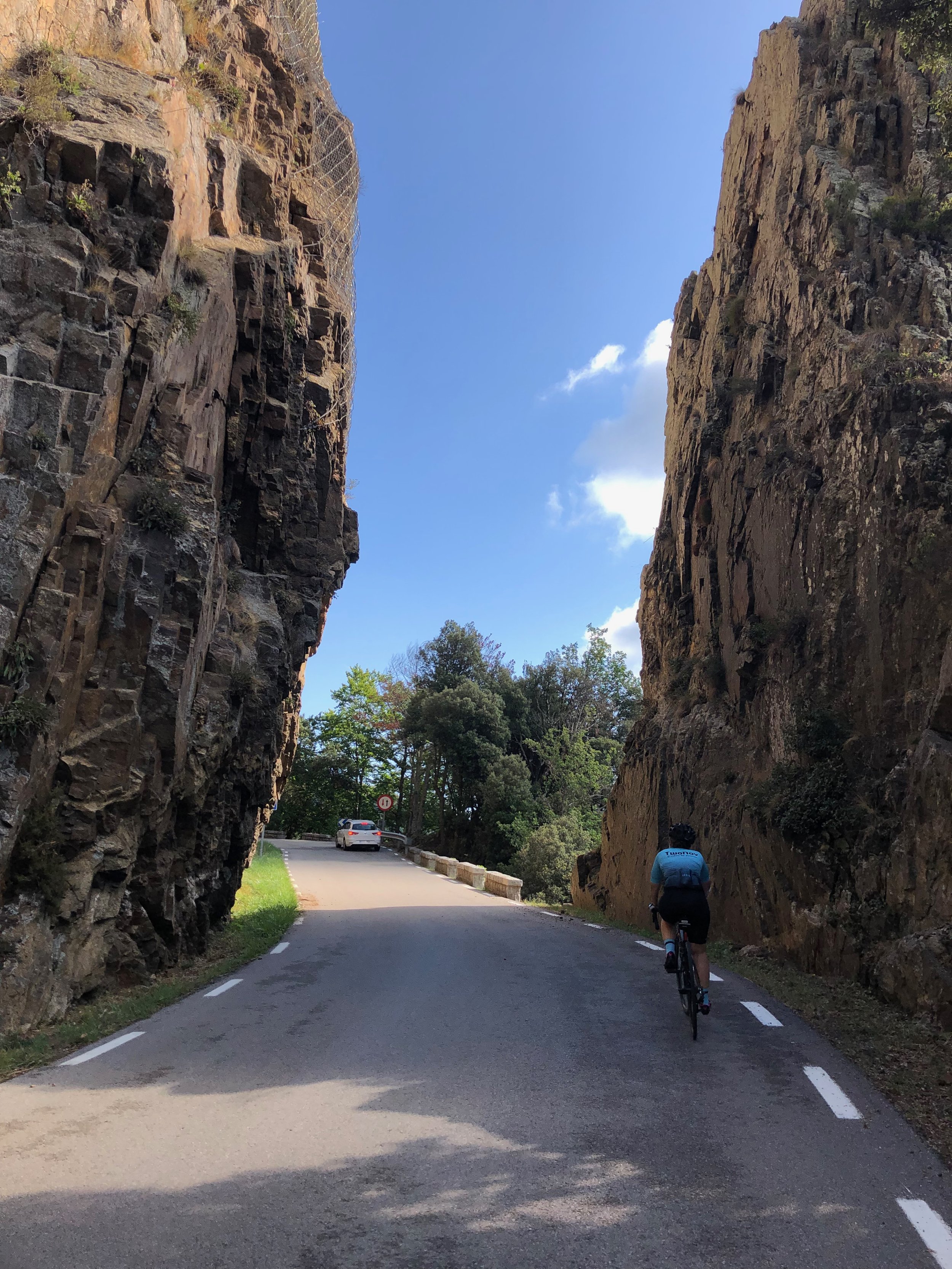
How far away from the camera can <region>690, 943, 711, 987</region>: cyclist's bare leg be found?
7.50 m

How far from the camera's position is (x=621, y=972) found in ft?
35.2

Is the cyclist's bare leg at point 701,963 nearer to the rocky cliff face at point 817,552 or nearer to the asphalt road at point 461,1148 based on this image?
the asphalt road at point 461,1148

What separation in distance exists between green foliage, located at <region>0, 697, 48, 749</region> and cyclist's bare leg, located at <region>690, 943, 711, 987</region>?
6407 mm

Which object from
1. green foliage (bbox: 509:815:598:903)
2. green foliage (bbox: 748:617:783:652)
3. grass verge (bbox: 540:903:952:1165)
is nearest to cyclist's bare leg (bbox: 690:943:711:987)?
grass verge (bbox: 540:903:952:1165)

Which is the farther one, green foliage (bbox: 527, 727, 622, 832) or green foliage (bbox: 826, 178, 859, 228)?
green foliage (bbox: 527, 727, 622, 832)

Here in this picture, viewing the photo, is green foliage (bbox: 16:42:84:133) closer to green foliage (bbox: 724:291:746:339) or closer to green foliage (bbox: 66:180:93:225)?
green foliage (bbox: 66:180:93:225)

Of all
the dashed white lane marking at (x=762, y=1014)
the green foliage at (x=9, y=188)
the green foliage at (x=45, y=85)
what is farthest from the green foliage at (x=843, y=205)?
the dashed white lane marking at (x=762, y=1014)

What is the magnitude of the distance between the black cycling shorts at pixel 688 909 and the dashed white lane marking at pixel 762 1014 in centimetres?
103

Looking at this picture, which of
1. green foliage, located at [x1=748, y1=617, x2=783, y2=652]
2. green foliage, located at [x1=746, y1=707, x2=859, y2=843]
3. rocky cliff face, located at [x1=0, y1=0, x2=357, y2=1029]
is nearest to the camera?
rocky cliff face, located at [x1=0, y1=0, x2=357, y2=1029]

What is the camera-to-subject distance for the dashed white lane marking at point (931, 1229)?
11.6 feet

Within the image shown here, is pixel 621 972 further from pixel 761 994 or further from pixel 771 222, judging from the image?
pixel 771 222

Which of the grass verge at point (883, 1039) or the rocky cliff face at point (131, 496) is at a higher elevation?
the rocky cliff face at point (131, 496)

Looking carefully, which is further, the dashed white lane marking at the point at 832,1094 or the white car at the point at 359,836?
the white car at the point at 359,836

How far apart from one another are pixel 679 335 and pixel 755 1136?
86.9 feet
